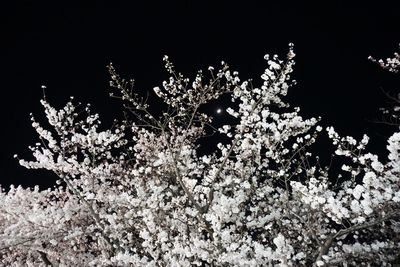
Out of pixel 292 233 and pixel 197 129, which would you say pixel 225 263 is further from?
pixel 197 129

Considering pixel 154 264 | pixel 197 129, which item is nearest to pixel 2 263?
pixel 197 129

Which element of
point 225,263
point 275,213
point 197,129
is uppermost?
point 197,129

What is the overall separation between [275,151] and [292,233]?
13.3 ft

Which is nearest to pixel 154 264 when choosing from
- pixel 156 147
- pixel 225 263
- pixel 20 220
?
pixel 225 263

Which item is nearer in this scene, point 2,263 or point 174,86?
point 174,86

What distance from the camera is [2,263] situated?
18.6 meters

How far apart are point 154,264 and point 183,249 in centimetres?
96

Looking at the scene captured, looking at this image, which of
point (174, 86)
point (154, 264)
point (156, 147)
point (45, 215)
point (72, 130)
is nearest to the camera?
point (154, 264)

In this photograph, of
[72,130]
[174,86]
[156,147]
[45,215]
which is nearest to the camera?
Answer: [174,86]

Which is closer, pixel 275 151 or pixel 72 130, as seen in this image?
pixel 275 151

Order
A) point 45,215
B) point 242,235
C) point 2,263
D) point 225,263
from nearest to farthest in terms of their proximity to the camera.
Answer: point 225,263
point 242,235
point 45,215
point 2,263

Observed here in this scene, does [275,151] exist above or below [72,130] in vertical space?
below

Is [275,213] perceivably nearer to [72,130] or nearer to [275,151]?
[275,151]

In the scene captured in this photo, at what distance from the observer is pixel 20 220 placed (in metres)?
13.4
